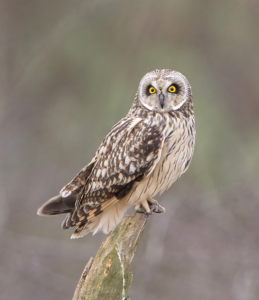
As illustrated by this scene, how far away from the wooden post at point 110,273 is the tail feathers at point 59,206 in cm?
55

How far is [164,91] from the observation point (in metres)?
2.83

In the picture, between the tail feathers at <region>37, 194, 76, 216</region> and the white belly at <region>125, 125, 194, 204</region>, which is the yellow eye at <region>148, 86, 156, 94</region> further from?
the tail feathers at <region>37, 194, 76, 216</region>

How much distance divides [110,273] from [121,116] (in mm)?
3559

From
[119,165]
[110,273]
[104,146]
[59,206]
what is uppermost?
[104,146]

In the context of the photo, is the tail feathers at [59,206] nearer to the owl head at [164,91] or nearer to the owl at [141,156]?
the owl at [141,156]

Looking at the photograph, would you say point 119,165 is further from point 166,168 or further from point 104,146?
point 166,168

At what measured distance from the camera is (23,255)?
5770 mm

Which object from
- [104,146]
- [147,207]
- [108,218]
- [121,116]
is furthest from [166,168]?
[121,116]

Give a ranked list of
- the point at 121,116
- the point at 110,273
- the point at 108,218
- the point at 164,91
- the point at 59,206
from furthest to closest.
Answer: the point at 121,116 < the point at 108,218 < the point at 59,206 < the point at 164,91 < the point at 110,273

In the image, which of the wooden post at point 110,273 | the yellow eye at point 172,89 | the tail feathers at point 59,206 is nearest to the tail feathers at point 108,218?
the tail feathers at point 59,206

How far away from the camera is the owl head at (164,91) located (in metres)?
2.84

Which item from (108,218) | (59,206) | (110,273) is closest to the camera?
(110,273)

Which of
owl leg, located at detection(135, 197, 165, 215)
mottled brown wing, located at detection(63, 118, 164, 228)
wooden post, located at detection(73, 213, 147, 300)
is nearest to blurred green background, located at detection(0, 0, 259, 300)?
owl leg, located at detection(135, 197, 165, 215)

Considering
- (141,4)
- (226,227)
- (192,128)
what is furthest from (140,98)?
(141,4)
